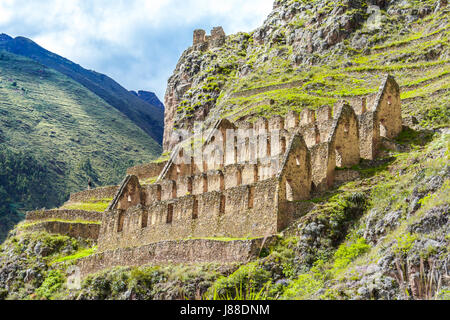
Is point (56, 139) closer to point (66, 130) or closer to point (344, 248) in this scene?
point (66, 130)

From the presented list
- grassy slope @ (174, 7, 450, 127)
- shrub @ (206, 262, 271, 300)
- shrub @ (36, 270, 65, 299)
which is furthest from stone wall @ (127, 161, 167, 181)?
shrub @ (206, 262, 271, 300)

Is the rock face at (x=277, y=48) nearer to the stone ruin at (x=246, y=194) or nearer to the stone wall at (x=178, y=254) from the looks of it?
the stone ruin at (x=246, y=194)

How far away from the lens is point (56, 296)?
34.3 metres

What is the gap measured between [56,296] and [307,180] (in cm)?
1655

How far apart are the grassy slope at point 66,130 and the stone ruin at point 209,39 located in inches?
1190

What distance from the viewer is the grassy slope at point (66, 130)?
375 ft

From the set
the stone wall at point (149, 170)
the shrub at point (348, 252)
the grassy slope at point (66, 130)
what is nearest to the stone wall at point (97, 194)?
Answer: the stone wall at point (149, 170)

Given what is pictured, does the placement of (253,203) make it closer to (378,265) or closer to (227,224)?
(227,224)

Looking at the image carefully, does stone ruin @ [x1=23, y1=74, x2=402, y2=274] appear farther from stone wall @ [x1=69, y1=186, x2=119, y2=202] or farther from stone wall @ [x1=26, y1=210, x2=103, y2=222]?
stone wall @ [x1=69, y1=186, x2=119, y2=202]

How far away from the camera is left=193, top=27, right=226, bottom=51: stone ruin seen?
110981mm

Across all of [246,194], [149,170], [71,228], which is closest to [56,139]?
[149,170]

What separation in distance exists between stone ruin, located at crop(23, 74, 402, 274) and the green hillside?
63.6 metres

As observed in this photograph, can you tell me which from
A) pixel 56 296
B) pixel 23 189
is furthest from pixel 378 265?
pixel 23 189

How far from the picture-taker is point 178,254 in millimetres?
30359
